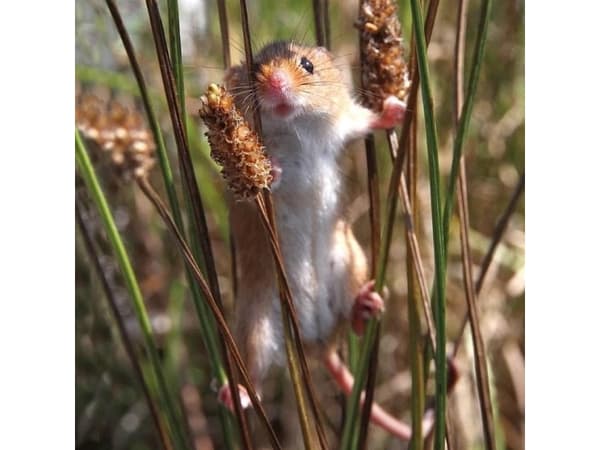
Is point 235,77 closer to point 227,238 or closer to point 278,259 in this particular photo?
point 278,259

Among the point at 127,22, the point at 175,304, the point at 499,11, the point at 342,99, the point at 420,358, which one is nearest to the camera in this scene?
the point at 420,358

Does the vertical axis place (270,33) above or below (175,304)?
above

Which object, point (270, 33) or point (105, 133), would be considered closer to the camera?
point (105, 133)

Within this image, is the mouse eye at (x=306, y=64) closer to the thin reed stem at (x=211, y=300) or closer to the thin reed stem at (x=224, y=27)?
the thin reed stem at (x=224, y=27)

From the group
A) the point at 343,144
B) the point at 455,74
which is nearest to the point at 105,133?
the point at 343,144

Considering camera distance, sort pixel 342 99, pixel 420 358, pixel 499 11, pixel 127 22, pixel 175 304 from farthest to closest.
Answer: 1. pixel 175 304
2. pixel 127 22
3. pixel 499 11
4. pixel 342 99
5. pixel 420 358

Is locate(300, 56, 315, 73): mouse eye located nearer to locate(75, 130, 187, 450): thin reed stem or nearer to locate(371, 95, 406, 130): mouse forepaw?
locate(371, 95, 406, 130): mouse forepaw
